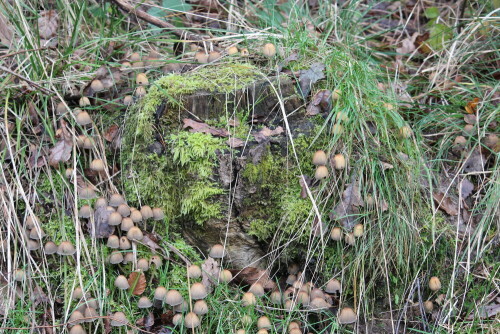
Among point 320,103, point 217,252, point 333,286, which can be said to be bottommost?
point 333,286

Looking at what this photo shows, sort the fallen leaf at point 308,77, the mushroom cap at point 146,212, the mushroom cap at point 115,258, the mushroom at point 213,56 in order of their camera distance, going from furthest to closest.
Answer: the mushroom at point 213,56 < the fallen leaf at point 308,77 < the mushroom cap at point 146,212 < the mushroom cap at point 115,258

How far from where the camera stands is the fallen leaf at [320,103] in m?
3.31

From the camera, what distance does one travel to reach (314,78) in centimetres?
337

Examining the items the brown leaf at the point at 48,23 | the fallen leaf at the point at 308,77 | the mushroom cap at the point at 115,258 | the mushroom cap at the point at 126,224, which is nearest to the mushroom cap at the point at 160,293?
the mushroom cap at the point at 115,258

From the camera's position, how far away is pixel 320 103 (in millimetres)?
3318

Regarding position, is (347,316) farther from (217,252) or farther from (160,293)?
(160,293)

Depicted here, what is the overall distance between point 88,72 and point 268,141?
1.35m

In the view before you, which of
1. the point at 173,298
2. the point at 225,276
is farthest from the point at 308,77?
the point at 173,298

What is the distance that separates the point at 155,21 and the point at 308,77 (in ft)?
4.39

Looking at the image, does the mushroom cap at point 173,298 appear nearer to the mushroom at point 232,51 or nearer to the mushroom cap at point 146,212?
the mushroom cap at point 146,212

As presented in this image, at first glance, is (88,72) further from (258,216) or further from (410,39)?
(410,39)

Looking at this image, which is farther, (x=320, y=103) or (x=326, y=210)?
(x=320, y=103)

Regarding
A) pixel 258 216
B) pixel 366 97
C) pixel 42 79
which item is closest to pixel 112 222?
pixel 258 216

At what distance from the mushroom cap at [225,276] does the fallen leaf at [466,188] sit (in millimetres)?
1535
